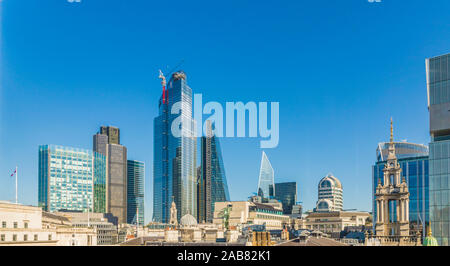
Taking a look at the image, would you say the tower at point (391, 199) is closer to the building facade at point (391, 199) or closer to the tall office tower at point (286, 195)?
the building facade at point (391, 199)

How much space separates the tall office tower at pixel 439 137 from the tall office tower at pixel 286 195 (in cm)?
4211

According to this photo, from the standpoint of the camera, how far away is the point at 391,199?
2994cm

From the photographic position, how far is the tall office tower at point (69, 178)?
61.8 meters

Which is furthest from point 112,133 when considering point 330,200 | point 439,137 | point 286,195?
point 439,137

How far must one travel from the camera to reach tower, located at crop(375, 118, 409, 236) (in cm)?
2850

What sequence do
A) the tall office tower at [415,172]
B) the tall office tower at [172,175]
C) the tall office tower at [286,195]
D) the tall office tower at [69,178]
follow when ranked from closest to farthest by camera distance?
the tall office tower at [415,172] < the tall office tower at [69,178] < the tall office tower at [286,195] < the tall office tower at [172,175]

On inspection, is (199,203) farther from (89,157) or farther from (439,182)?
(439,182)

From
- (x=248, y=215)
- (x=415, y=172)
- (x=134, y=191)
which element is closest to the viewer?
(x=415, y=172)

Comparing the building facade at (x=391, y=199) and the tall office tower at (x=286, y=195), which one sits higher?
the building facade at (x=391, y=199)

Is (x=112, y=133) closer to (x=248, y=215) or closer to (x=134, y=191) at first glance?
(x=134, y=191)

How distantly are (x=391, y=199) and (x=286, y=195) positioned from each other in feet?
168

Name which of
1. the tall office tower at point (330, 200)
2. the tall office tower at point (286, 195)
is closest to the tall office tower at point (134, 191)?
the tall office tower at point (286, 195)

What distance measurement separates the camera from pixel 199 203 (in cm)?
7838
